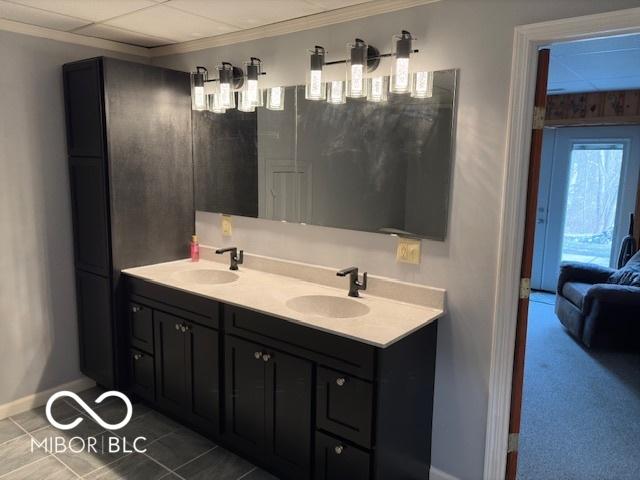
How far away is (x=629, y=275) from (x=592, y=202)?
1.76 meters

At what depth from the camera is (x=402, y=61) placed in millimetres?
2156

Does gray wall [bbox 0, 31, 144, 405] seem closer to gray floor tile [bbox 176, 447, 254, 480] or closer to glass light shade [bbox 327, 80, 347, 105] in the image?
gray floor tile [bbox 176, 447, 254, 480]

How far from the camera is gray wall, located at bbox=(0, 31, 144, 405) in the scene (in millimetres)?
2789

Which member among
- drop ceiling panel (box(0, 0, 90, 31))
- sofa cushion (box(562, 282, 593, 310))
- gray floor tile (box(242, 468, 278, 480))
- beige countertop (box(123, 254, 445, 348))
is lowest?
gray floor tile (box(242, 468, 278, 480))

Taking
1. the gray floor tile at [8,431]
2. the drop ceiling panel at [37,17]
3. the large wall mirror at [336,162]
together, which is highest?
the drop ceiling panel at [37,17]

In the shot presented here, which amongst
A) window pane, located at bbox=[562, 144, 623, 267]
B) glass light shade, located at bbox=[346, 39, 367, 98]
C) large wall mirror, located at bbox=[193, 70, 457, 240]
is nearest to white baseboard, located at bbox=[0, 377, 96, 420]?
large wall mirror, located at bbox=[193, 70, 457, 240]

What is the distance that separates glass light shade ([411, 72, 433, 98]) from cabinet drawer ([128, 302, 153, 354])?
186cm

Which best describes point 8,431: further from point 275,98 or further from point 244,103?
point 275,98

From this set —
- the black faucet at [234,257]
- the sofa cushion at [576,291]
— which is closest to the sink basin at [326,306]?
the black faucet at [234,257]

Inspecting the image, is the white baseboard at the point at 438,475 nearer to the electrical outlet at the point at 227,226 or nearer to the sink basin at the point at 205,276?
the sink basin at the point at 205,276

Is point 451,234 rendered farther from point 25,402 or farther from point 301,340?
point 25,402

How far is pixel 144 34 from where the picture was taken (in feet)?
9.64

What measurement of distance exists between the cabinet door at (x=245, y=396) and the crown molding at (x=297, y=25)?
64.1 inches

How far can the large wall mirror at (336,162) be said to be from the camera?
7.27ft
